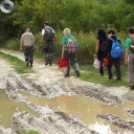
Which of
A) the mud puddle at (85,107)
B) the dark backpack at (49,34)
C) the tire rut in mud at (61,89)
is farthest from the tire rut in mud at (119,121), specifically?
the dark backpack at (49,34)

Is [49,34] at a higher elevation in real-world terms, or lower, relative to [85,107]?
higher

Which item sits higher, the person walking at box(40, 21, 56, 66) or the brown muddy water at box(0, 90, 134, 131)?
the person walking at box(40, 21, 56, 66)

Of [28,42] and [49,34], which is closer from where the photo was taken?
[49,34]

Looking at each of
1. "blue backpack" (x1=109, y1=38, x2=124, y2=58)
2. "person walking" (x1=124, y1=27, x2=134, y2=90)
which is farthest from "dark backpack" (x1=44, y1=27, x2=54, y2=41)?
"person walking" (x1=124, y1=27, x2=134, y2=90)

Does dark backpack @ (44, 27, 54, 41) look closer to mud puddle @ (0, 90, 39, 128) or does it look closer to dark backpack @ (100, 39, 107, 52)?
dark backpack @ (100, 39, 107, 52)

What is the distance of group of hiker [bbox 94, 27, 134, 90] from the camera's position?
9000 mm

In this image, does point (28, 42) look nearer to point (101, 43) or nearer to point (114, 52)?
point (101, 43)

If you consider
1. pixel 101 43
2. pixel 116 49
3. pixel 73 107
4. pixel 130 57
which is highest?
pixel 101 43

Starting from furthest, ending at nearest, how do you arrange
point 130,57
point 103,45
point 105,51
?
1. point 103,45
2. point 105,51
3. point 130,57

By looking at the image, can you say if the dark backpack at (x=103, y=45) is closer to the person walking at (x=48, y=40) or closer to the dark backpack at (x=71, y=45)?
the dark backpack at (x=71, y=45)

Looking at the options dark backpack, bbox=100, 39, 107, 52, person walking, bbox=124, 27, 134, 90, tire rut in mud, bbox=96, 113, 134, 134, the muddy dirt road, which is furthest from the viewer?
dark backpack, bbox=100, 39, 107, 52

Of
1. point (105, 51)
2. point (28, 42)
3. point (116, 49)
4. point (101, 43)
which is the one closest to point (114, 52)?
point (116, 49)

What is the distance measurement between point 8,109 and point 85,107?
187cm

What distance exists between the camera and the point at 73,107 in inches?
322
